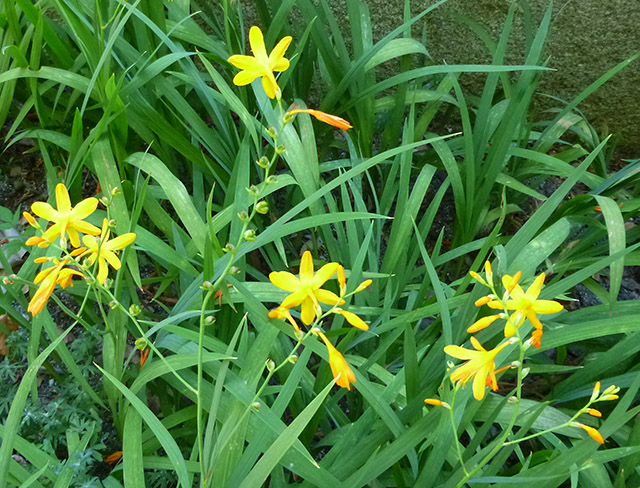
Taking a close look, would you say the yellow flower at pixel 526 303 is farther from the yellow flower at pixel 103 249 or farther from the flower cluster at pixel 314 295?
the yellow flower at pixel 103 249

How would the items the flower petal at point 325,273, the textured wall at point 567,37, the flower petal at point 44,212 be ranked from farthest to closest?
the textured wall at point 567,37, the flower petal at point 44,212, the flower petal at point 325,273

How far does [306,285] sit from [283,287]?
0.10 ft

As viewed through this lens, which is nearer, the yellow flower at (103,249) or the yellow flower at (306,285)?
the yellow flower at (306,285)

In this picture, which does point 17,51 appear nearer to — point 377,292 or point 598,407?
point 377,292

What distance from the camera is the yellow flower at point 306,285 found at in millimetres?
708

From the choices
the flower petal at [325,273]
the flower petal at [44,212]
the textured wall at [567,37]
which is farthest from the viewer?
the textured wall at [567,37]

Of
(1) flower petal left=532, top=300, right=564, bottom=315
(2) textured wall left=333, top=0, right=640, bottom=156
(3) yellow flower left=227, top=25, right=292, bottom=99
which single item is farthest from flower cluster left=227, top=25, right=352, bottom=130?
(2) textured wall left=333, top=0, right=640, bottom=156

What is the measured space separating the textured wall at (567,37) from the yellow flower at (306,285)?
137 centimetres

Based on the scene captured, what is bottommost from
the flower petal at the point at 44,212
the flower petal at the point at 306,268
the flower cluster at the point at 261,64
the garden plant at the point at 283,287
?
the garden plant at the point at 283,287

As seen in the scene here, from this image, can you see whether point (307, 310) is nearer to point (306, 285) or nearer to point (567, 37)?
point (306, 285)

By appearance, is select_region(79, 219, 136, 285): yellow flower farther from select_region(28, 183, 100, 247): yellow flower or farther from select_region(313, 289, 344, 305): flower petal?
select_region(313, 289, 344, 305): flower petal

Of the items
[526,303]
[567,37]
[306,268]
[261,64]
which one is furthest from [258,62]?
[567,37]

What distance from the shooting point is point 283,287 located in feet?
2.36

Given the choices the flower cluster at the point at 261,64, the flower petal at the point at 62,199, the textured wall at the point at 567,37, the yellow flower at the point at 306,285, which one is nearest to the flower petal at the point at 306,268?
the yellow flower at the point at 306,285
